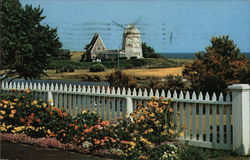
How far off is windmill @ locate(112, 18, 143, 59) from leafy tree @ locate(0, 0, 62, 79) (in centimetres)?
256

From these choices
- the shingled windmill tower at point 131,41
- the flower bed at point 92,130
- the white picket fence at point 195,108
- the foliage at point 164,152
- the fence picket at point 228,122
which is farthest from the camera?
the shingled windmill tower at point 131,41

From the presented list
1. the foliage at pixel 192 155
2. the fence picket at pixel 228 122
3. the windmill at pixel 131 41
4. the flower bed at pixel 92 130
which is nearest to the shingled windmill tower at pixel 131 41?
the windmill at pixel 131 41

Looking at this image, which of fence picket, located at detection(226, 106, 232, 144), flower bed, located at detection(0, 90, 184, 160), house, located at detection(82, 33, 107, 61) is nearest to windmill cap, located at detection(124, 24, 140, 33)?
house, located at detection(82, 33, 107, 61)

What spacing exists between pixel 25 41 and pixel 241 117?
8.77 metres

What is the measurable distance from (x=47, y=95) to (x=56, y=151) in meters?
4.19

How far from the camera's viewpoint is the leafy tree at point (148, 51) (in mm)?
13125

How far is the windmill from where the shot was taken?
12.9 meters

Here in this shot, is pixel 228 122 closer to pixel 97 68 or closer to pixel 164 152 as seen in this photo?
pixel 164 152

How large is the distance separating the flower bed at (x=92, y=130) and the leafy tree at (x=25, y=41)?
4059 millimetres

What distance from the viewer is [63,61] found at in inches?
568

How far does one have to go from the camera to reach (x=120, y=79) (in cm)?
1364

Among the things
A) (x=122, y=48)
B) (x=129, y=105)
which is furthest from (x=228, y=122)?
(x=122, y=48)

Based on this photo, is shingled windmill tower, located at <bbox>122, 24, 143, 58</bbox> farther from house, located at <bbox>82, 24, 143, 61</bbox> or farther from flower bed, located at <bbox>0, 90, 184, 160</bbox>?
flower bed, located at <bbox>0, 90, 184, 160</bbox>

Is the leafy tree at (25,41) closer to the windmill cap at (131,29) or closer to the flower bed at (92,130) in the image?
the windmill cap at (131,29)
